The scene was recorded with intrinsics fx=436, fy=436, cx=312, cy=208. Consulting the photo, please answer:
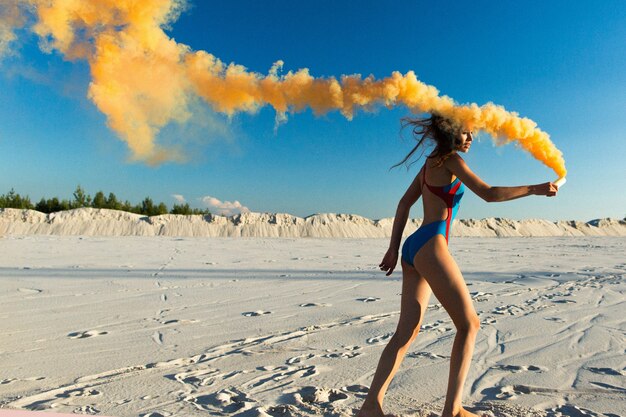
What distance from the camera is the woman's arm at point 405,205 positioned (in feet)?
9.31

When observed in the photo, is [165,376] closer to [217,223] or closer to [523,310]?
[523,310]

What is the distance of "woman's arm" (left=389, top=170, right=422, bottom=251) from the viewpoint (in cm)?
284

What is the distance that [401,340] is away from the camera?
261 cm

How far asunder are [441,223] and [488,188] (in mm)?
324

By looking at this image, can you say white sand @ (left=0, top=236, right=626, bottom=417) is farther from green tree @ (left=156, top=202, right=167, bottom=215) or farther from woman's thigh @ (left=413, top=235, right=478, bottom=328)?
green tree @ (left=156, top=202, right=167, bottom=215)

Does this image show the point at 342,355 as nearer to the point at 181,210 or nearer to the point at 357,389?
the point at 357,389

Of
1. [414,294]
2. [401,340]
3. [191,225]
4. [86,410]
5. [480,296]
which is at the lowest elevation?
[86,410]

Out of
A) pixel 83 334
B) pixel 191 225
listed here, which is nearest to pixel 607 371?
pixel 83 334

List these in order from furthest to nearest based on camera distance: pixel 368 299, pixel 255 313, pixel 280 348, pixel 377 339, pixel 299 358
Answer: pixel 368 299 < pixel 255 313 < pixel 377 339 < pixel 280 348 < pixel 299 358

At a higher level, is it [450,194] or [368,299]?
[450,194]

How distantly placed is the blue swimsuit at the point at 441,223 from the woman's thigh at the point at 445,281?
0.04 m

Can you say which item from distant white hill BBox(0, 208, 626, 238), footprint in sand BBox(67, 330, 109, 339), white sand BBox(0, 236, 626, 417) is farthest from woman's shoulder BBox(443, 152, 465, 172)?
distant white hill BBox(0, 208, 626, 238)

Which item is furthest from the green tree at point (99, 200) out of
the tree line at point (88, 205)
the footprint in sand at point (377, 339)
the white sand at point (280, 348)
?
the footprint in sand at point (377, 339)

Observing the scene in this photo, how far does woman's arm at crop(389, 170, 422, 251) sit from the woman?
6 centimetres
